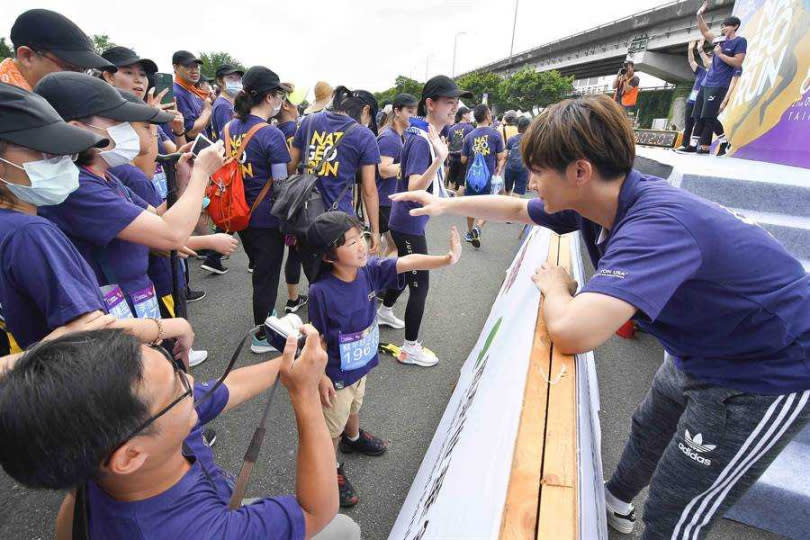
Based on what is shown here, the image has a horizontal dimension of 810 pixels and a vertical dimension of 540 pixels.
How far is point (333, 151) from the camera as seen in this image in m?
3.28

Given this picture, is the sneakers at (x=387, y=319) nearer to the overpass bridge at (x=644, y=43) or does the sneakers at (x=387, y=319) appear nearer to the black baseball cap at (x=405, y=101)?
the black baseball cap at (x=405, y=101)

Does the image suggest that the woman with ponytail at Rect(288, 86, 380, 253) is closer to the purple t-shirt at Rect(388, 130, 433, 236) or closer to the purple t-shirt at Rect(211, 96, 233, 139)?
the purple t-shirt at Rect(388, 130, 433, 236)

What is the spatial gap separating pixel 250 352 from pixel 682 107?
35083mm

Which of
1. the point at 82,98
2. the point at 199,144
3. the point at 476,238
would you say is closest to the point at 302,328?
the point at 82,98

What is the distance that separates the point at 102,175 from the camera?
67.7 inches

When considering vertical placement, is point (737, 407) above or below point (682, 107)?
below

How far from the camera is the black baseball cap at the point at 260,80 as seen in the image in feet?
10.2

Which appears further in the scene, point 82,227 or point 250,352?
point 250,352

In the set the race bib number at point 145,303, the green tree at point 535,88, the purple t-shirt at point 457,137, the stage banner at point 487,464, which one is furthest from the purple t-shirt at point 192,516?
the green tree at point 535,88

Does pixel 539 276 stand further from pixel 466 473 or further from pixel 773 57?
pixel 773 57

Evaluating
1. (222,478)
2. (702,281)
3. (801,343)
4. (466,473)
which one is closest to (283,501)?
(222,478)

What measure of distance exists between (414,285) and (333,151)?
49.8 inches

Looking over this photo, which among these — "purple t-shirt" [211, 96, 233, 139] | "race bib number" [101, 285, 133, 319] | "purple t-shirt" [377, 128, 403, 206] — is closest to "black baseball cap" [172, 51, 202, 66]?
"purple t-shirt" [211, 96, 233, 139]

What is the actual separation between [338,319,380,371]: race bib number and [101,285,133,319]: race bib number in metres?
0.96
